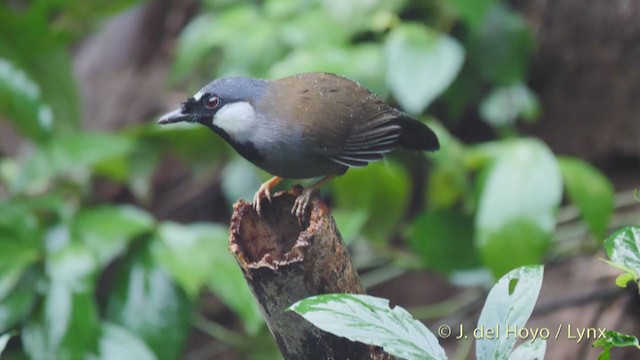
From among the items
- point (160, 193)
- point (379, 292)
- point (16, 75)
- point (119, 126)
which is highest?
point (16, 75)

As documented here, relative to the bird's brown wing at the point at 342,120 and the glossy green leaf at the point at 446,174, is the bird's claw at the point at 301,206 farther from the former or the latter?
the glossy green leaf at the point at 446,174

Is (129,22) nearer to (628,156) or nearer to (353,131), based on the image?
(628,156)

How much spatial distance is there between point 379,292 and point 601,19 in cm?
167

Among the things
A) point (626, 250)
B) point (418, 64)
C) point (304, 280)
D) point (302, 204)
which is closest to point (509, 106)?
point (418, 64)

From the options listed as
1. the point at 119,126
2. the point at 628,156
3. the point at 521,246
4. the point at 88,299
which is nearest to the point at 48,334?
the point at 88,299

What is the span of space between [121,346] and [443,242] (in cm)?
135

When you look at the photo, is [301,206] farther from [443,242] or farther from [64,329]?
[443,242]

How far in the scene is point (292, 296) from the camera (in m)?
1.79

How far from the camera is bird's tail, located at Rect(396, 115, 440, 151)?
251 cm

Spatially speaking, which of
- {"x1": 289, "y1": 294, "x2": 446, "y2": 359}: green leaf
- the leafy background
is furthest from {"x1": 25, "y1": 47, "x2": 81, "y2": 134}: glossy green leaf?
{"x1": 289, "y1": 294, "x2": 446, "y2": 359}: green leaf

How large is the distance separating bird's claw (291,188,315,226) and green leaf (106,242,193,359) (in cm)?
158

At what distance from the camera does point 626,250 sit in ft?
4.60

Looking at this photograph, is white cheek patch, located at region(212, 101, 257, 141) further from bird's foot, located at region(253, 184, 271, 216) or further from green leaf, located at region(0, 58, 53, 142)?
green leaf, located at region(0, 58, 53, 142)

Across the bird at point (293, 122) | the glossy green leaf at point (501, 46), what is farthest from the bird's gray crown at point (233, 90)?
the glossy green leaf at point (501, 46)
